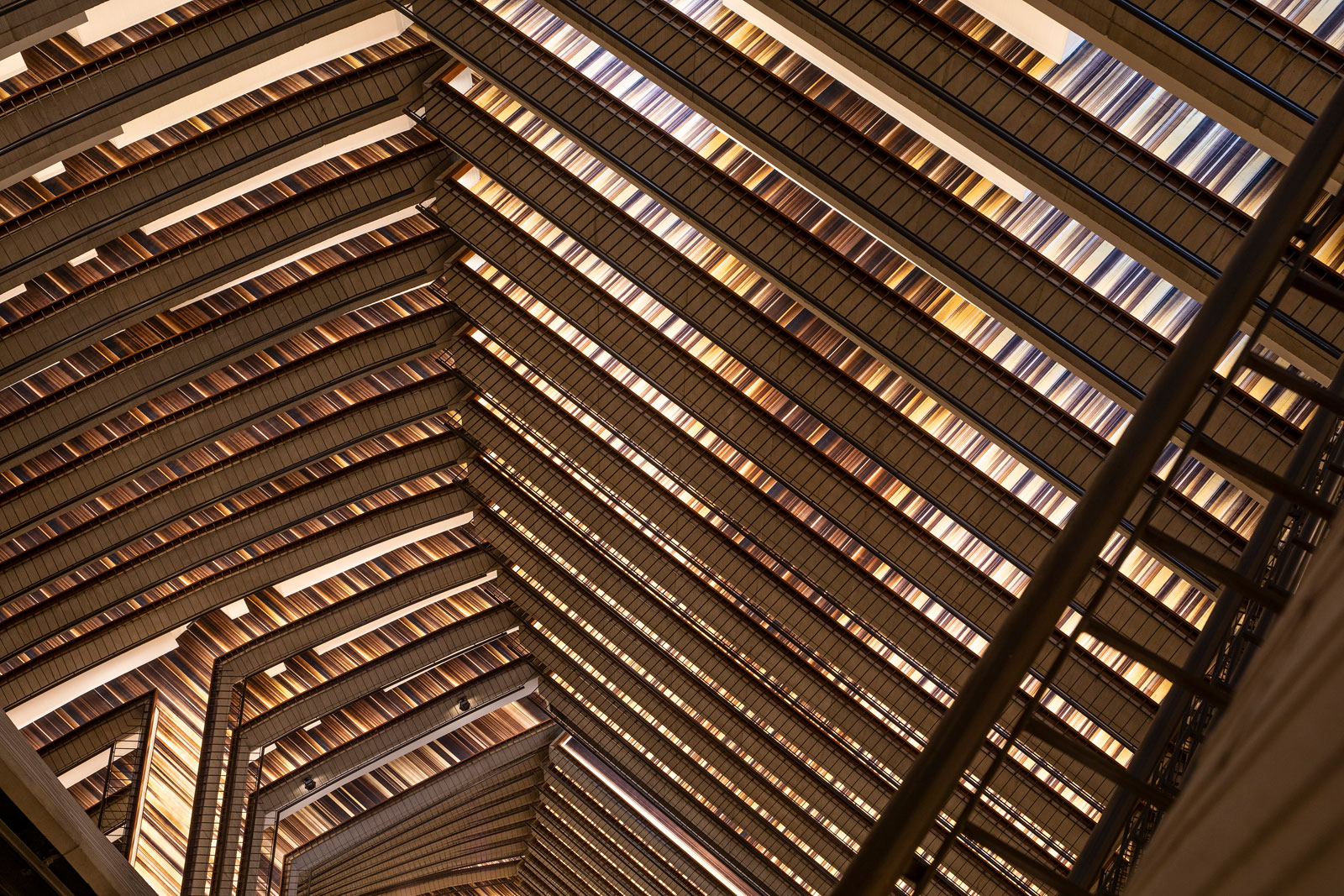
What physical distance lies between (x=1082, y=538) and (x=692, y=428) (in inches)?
681

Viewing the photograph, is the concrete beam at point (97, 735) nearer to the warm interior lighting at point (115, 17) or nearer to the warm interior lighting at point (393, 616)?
the warm interior lighting at point (393, 616)

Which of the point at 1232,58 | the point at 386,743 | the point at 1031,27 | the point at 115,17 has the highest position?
the point at 1031,27

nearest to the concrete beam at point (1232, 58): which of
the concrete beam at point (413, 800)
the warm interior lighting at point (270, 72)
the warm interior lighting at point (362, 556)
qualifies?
the warm interior lighting at point (270, 72)

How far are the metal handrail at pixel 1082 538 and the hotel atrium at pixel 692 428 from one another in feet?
0.06

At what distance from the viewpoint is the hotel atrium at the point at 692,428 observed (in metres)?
5.76

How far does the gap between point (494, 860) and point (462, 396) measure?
87.6ft

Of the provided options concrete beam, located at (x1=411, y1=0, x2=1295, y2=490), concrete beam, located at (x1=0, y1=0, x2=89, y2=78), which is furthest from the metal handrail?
concrete beam, located at (x1=0, y1=0, x2=89, y2=78)

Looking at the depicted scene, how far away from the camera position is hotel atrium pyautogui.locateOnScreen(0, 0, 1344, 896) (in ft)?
18.9

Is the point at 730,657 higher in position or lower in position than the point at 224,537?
higher

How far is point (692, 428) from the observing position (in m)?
21.8

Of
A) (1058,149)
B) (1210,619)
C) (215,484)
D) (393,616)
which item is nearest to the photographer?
(1210,619)

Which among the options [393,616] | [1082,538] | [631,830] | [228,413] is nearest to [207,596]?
[393,616]

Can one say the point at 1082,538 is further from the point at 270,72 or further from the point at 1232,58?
the point at 270,72

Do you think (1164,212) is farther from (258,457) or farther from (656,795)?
(656,795)
